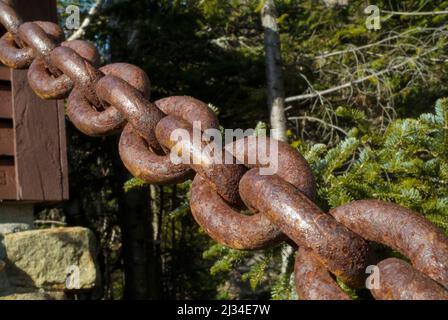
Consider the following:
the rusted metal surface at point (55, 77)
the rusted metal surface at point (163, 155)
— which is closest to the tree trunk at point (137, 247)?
the rusted metal surface at point (55, 77)

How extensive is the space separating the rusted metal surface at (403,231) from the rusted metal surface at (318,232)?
0.06 feet

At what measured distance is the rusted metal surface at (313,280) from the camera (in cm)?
73

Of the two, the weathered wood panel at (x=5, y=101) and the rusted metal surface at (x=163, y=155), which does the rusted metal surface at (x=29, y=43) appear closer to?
the rusted metal surface at (x=163, y=155)

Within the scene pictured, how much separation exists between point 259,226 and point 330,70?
5039mm

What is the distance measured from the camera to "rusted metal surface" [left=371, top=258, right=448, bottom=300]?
0.67 meters

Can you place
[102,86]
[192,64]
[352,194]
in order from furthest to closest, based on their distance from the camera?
[192,64] < [352,194] < [102,86]

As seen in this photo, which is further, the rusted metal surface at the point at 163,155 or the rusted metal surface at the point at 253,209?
the rusted metal surface at the point at 163,155

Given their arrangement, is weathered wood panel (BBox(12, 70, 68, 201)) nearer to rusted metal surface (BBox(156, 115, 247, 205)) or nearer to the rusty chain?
the rusty chain

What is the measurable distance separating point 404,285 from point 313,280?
11 centimetres

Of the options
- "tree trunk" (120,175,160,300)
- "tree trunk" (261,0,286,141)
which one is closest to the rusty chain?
"tree trunk" (261,0,286,141)

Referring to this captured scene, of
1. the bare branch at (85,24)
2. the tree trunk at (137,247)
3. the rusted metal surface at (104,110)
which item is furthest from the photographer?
the tree trunk at (137,247)
